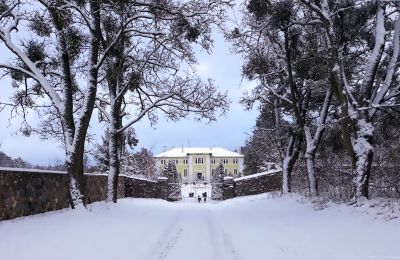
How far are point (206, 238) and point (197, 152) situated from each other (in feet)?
370

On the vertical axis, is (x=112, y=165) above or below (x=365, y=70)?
below

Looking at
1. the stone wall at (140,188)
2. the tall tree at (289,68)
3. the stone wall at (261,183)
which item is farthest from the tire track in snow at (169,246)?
the stone wall at (261,183)

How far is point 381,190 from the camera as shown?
1684 centimetres

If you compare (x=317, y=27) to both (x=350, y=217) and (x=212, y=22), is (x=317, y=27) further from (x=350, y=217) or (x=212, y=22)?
(x=350, y=217)

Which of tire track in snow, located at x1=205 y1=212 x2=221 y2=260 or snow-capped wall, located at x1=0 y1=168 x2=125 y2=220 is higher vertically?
snow-capped wall, located at x1=0 y1=168 x2=125 y2=220

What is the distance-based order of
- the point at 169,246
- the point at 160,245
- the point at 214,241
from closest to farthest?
the point at 169,246
the point at 160,245
the point at 214,241

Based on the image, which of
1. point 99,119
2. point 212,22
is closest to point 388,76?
point 212,22

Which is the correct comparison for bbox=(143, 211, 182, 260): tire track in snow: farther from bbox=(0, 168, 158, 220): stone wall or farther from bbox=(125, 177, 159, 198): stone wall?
bbox=(125, 177, 159, 198): stone wall

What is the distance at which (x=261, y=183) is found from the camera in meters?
32.2

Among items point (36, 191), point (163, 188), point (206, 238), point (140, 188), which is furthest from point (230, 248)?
point (163, 188)

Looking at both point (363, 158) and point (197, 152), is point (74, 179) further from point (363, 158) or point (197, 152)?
point (197, 152)

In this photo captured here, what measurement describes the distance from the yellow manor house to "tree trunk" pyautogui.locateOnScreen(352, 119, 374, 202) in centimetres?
10854

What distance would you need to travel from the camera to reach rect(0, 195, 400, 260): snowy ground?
7930 mm

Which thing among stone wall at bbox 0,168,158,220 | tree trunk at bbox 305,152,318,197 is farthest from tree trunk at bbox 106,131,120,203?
tree trunk at bbox 305,152,318,197
